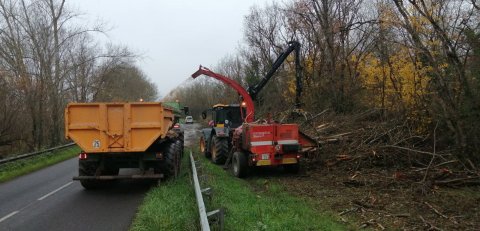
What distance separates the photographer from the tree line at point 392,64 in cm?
1227

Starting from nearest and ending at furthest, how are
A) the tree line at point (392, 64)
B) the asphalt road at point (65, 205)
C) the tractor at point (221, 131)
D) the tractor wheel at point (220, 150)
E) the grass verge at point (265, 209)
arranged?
the grass verge at point (265, 209), the asphalt road at point (65, 205), the tree line at point (392, 64), the tractor wheel at point (220, 150), the tractor at point (221, 131)

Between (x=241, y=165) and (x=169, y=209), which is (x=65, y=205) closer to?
(x=169, y=209)

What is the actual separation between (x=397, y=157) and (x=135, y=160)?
23.8ft

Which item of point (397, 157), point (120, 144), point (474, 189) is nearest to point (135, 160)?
point (120, 144)

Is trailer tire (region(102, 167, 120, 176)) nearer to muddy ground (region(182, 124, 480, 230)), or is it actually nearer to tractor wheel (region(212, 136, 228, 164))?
muddy ground (region(182, 124, 480, 230))

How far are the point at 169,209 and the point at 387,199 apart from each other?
4522 mm

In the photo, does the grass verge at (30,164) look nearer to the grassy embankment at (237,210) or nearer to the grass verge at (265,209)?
the grassy embankment at (237,210)

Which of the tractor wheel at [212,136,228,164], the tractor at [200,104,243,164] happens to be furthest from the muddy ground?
the tractor at [200,104,243,164]

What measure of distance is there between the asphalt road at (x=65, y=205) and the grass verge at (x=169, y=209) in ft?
0.99

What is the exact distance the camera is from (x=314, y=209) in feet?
31.4

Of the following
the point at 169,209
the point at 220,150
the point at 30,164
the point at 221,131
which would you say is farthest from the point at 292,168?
the point at 30,164

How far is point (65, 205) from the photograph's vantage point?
10.8 m

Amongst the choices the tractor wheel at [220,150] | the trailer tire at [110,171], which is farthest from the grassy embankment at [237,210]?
the tractor wheel at [220,150]

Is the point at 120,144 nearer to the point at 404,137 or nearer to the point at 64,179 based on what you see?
the point at 64,179
